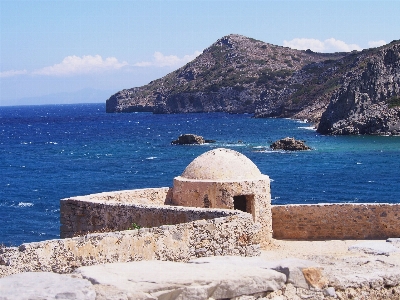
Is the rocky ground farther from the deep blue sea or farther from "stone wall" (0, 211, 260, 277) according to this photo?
the deep blue sea

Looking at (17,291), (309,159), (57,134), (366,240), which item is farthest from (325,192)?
(57,134)

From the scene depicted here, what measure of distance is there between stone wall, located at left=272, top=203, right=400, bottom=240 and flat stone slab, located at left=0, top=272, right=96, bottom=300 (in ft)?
35.8

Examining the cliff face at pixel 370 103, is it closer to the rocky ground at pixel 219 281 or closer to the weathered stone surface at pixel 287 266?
the rocky ground at pixel 219 281

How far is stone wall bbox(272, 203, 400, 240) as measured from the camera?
15.6 metres

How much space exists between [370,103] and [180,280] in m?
90.9

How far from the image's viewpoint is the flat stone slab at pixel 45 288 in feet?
17.7

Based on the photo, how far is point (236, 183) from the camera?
14695 millimetres

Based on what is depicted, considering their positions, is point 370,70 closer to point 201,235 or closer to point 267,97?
point 267,97

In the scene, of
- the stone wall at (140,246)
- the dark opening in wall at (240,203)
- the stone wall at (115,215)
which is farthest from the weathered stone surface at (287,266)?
the dark opening in wall at (240,203)

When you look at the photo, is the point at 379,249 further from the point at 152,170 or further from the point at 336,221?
the point at 152,170

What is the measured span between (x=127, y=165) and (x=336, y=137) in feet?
112

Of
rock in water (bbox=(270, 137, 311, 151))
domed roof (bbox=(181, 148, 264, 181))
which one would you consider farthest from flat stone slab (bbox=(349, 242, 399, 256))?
rock in water (bbox=(270, 137, 311, 151))

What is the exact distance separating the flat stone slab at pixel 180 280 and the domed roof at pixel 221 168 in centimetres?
834

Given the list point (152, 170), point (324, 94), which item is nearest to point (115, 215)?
point (152, 170)
